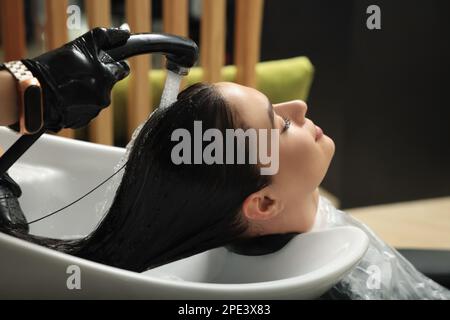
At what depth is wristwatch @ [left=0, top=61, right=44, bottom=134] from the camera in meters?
0.67

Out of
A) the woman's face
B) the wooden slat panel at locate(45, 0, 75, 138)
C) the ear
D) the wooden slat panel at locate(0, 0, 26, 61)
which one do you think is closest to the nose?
the woman's face

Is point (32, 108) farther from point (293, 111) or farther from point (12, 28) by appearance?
point (12, 28)

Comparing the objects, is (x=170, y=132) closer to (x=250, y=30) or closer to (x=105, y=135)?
(x=105, y=135)

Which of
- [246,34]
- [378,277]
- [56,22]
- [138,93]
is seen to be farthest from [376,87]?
[378,277]

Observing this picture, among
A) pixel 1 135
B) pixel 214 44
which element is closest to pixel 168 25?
pixel 214 44

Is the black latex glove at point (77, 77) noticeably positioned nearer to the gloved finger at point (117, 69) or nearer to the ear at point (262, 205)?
the gloved finger at point (117, 69)

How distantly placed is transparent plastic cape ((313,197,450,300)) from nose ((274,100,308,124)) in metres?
0.16

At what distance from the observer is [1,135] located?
1019mm

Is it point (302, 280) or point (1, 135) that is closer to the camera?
point (302, 280)

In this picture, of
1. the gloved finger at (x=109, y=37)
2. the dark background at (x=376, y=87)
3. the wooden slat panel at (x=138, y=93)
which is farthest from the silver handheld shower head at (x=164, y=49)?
the dark background at (x=376, y=87)

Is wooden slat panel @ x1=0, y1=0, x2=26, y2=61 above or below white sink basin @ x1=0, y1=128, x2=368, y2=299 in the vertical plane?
above

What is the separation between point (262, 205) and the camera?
2.73 ft

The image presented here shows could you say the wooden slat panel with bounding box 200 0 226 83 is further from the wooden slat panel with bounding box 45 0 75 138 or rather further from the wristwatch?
the wristwatch

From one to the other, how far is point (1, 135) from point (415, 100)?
5.26 ft
